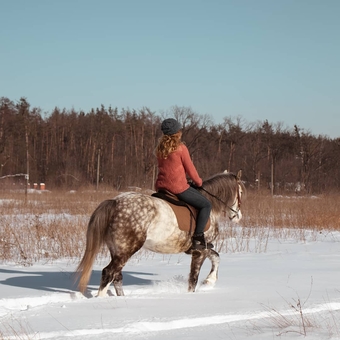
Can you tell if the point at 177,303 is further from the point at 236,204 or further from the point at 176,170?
the point at 236,204

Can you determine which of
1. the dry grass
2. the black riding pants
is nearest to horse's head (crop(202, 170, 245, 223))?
the black riding pants

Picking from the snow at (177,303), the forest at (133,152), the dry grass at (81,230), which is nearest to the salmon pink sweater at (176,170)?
the snow at (177,303)

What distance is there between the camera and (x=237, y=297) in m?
5.91

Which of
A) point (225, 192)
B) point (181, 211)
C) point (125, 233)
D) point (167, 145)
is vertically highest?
point (167, 145)

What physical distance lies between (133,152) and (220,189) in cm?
4900

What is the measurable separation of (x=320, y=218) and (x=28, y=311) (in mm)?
12168

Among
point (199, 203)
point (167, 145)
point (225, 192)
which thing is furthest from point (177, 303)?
point (225, 192)

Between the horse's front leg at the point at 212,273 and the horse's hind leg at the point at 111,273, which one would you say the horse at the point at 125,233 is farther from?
the horse's front leg at the point at 212,273

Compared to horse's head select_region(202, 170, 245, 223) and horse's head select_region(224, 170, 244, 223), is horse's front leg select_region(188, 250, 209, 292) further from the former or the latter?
horse's head select_region(224, 170, 244, 223)

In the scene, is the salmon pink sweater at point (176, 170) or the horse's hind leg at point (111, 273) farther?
the salmon pink sweater at point (176, 170)

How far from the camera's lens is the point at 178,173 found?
251 inches

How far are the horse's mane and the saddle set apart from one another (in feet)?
1.57

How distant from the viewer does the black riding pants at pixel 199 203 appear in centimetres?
644

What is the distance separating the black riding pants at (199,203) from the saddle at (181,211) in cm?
6
